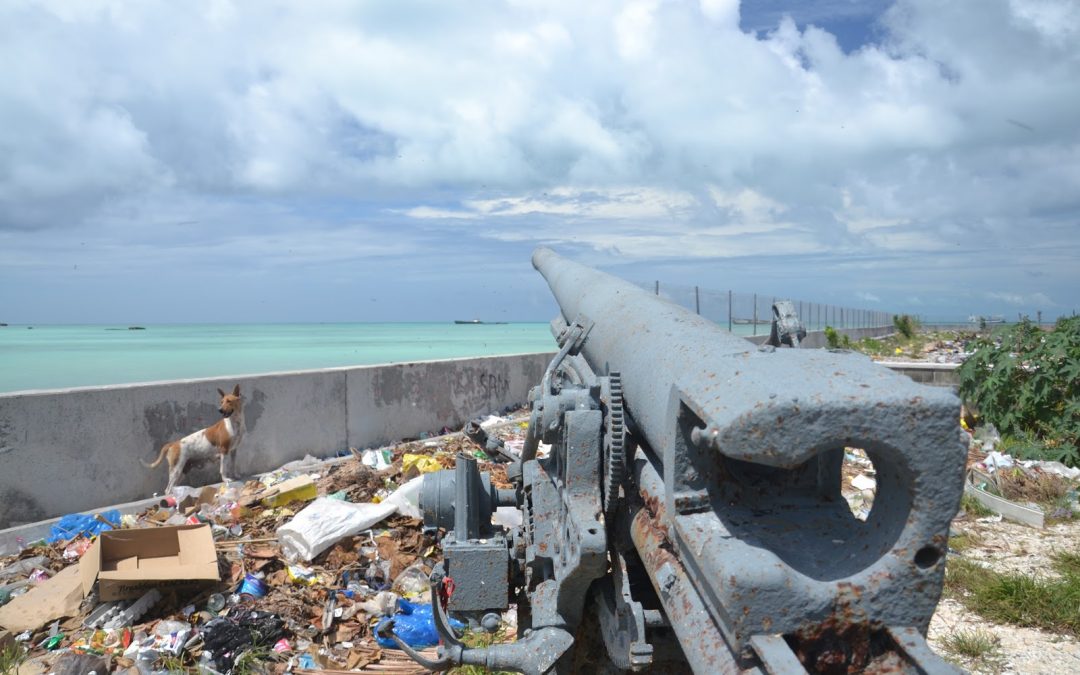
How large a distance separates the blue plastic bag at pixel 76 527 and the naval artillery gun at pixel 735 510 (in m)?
3.54

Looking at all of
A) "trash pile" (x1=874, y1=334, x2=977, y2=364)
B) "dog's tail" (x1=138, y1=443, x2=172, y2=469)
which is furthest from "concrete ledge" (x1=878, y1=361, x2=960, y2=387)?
"dog's tail" (x1=138, y1=443, x2=172, y2=469)

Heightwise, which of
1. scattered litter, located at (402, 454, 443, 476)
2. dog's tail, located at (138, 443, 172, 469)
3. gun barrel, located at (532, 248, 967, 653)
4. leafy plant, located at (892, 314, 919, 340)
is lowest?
leafy plant, located at (892, 314, 919, 340)

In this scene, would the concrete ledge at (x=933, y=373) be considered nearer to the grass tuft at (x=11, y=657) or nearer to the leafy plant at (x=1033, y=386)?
the leafy plant at (x=1033, y=386)

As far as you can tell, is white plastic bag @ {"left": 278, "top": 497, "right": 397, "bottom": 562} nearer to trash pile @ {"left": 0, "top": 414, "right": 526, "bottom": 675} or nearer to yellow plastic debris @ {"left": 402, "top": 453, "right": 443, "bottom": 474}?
trash pile @ {"left": 0, "top": 414, "right": 526, "bottom": 675}

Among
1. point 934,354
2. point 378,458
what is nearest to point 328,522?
point 378,458

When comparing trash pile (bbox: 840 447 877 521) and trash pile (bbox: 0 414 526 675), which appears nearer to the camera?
trash pile (bbox: 0 414 526 675)

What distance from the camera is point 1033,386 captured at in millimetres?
8305

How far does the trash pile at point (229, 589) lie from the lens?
12.5 ft

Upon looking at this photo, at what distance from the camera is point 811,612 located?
1549 millimetres

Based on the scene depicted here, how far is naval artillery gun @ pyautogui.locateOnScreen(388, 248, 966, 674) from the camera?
4.82ft

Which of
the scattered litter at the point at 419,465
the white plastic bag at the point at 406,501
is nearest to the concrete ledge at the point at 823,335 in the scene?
the scattered litter at the point at 419,465

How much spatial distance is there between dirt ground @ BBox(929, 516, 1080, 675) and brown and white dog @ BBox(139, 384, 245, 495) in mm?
5206

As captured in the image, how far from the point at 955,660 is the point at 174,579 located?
164 inches

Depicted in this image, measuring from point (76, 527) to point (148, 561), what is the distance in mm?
1266
